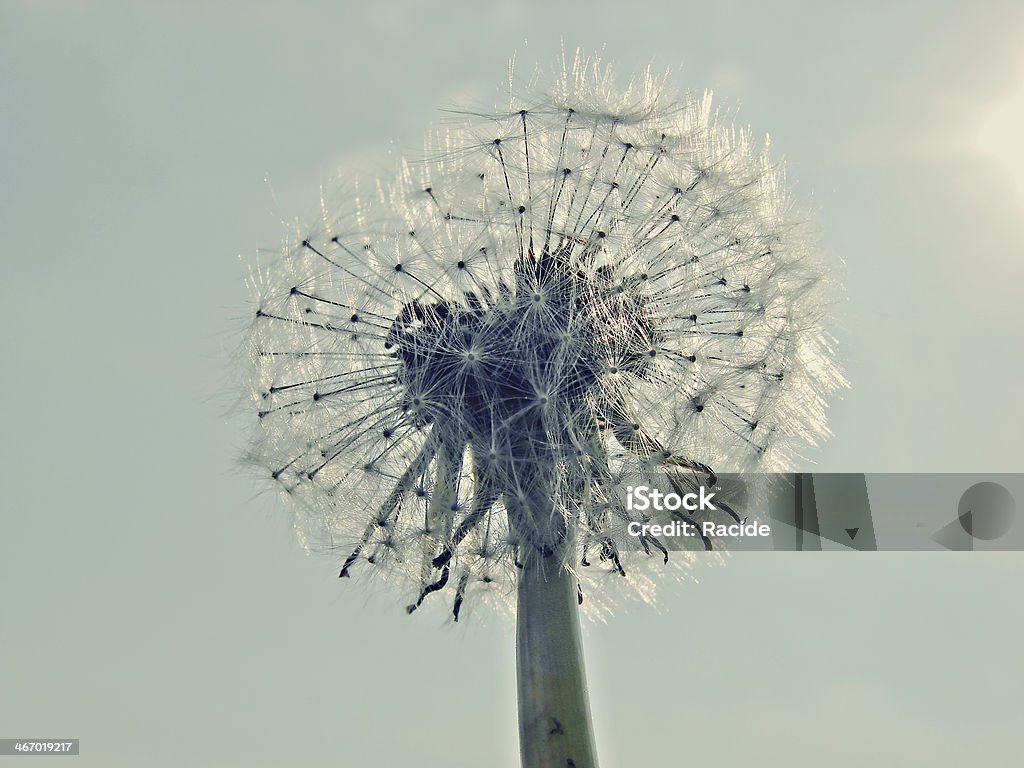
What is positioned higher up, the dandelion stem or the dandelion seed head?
the dandelion seed head

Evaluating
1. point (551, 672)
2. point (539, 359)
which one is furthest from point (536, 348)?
point (551, 672)

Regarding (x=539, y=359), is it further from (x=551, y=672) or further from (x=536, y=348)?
(x=551, y=672)

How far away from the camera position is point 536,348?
35.7ft

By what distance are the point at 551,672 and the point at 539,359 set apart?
9.60 ft

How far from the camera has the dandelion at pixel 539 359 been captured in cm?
1092

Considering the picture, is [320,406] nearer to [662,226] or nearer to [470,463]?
[470,463]

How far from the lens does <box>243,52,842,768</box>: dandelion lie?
10922mm

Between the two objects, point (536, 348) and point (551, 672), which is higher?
point (536, 348)

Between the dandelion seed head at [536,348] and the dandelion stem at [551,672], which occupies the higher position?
the dandelion seed head at [536,348]

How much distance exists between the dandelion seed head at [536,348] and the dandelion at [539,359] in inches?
0.9

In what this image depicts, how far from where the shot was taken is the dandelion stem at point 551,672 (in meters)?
10.3

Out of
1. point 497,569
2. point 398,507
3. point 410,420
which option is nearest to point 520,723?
point 497,569

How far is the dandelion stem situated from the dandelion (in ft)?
0.08

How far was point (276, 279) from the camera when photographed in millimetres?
11750
